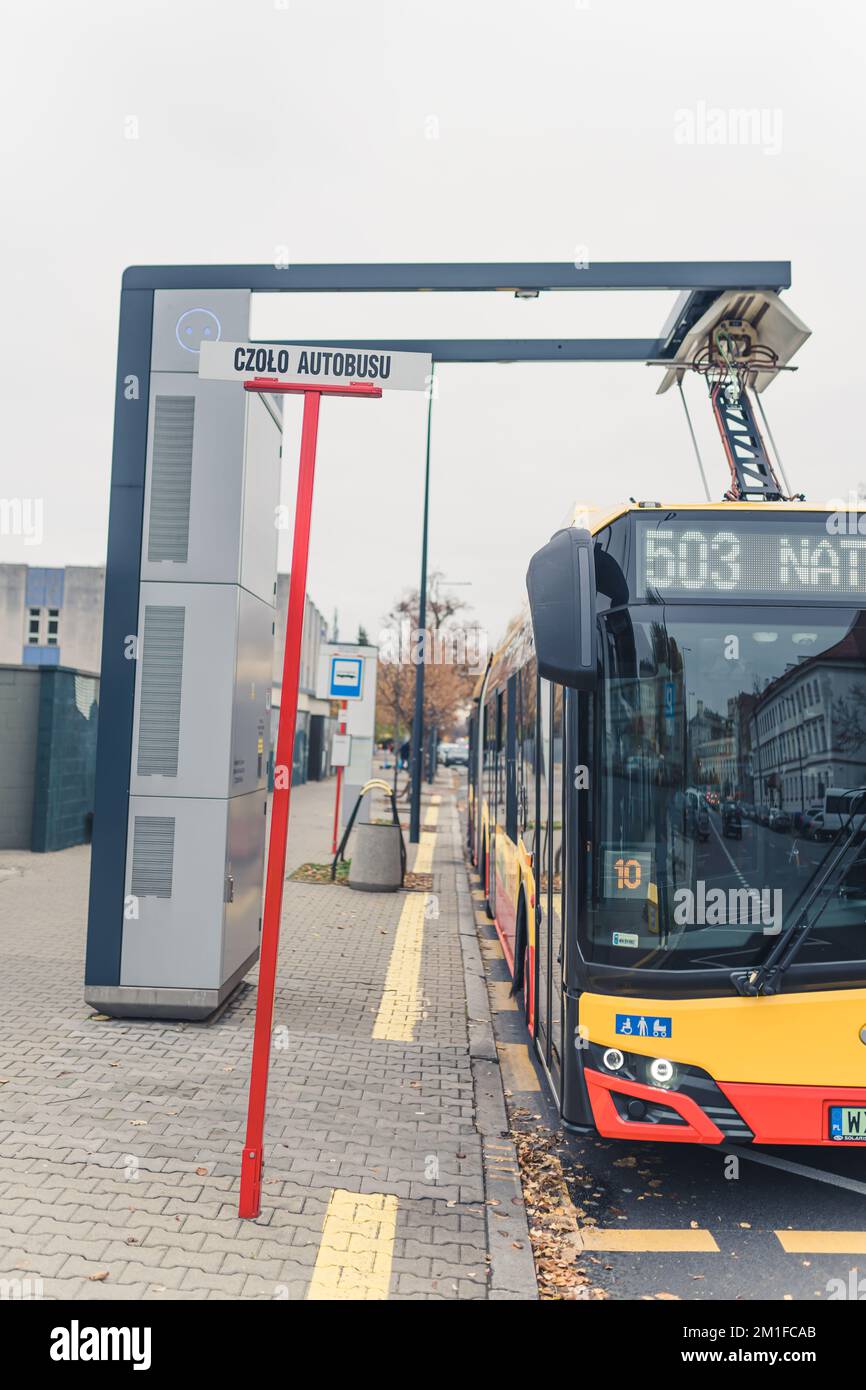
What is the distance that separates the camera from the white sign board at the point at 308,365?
4.46m

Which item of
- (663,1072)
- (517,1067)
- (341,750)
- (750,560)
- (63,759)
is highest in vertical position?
(750,560)

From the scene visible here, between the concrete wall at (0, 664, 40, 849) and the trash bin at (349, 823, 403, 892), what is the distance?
4936mm

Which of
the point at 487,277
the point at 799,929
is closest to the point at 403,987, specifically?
the point at 799,929

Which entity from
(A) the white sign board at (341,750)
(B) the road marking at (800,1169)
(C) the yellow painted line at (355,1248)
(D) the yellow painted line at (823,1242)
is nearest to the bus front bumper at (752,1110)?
(D) the yellow painted line at (823,1242)

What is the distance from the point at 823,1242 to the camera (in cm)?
445

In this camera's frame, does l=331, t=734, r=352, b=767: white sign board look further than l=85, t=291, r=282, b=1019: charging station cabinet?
Yes

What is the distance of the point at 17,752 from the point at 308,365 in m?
12.2

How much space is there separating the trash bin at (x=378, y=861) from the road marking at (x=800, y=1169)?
28.1 ft

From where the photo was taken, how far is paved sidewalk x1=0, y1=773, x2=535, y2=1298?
12.7 feet

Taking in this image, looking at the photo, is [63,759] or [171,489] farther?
[63,759]

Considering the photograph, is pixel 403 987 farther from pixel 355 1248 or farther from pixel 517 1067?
pixel 355 1248

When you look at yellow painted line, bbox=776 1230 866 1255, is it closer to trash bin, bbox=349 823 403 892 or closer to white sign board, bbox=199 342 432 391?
white sign board, bbox=199 342 432 391

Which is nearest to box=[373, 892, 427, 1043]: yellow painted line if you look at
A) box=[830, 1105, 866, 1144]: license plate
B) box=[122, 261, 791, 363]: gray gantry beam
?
box=[830, 1105, 866, 1144]: license plate
